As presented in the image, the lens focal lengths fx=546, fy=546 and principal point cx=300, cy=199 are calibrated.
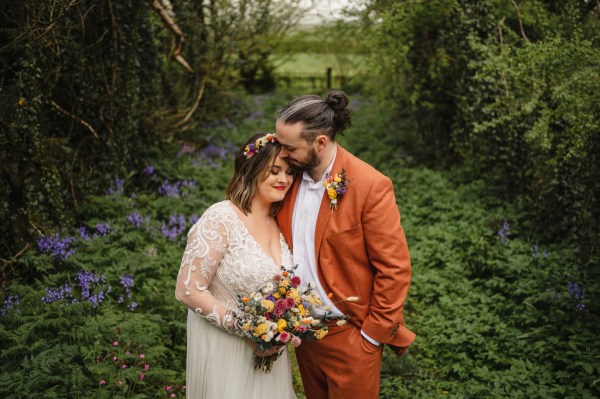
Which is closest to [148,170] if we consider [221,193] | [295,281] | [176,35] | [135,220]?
[221,193]

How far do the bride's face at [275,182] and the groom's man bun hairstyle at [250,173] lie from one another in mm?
19

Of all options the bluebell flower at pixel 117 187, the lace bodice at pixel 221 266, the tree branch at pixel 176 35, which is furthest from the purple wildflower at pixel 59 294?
the tree branch at pixel 176 35

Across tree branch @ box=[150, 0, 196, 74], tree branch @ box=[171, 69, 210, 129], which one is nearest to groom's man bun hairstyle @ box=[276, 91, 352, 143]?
tree branch @ box=[150, 0, 196, 74]

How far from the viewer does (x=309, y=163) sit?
319 cm

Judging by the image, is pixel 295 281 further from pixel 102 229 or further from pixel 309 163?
pixel 102 229

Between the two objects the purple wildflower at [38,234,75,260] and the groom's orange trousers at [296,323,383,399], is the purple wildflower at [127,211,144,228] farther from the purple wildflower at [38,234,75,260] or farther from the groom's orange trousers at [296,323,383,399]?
the groom's orange trousers at [296,323,383,399]

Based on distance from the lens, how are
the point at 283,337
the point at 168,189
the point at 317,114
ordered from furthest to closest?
the point at 168,189, the point at 317,114, the point at 283,337

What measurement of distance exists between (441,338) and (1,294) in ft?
13.1

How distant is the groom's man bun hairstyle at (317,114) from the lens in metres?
3.05

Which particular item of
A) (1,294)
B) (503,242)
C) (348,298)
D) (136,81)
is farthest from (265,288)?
(136,81)

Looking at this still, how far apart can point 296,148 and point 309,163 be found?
13 centimetres

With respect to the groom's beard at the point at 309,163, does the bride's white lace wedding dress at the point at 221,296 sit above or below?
below

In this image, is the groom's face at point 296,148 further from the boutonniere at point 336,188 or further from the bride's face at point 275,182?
the boutonniere at point 336,188

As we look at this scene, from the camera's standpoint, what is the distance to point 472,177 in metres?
9.12
